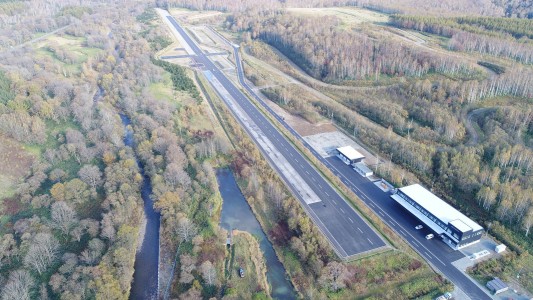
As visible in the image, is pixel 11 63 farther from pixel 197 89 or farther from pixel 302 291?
pixel 302 291

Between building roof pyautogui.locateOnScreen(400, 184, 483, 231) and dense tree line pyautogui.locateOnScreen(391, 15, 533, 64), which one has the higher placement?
dense tree line pyautogui.locateOnScreen(391, 15, 533, 64)

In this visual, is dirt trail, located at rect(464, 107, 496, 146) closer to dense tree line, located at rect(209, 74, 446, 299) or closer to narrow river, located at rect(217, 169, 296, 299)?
dense tree line, located at rect(209, 74, 446, 299)

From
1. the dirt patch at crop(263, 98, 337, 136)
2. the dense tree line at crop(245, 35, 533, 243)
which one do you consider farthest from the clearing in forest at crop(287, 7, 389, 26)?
the dirt patch at crop(263, 98, 337, 136)

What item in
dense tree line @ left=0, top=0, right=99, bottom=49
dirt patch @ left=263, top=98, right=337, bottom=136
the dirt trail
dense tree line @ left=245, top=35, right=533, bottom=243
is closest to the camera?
dense tree line @ left=245, top=35, right=533, bottom=243

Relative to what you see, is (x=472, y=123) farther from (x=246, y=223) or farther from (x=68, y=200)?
(x=68, y=200)

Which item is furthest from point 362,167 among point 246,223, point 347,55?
point 347,55

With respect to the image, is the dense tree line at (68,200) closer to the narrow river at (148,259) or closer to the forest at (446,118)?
the narrow river at (148,259)

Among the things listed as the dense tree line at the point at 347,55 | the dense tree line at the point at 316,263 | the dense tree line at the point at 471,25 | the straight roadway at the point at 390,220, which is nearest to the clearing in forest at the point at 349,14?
the dense tree line at the point at 347,55

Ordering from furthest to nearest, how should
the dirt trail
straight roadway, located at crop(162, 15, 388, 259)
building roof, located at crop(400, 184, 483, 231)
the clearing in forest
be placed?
the clearing in forest
the dirt trail
straight roadway, located at crop(162, 15, 388, 259)
building roof, located at crop(400, 184, 483, 231)
